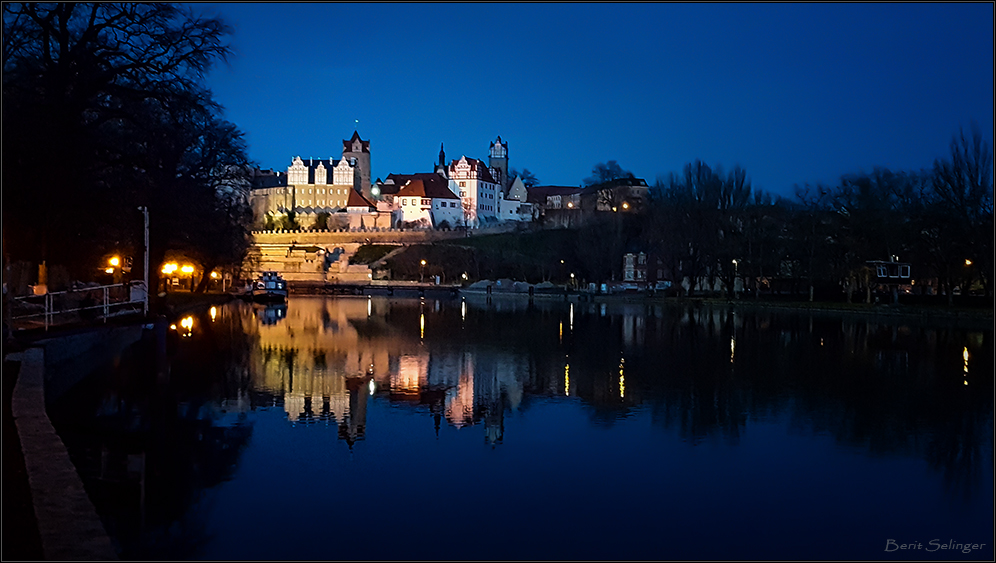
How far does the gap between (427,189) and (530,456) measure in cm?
12113

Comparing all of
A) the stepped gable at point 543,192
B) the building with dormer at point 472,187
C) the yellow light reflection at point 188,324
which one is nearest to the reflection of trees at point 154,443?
the yellow light reflection at point 188,324

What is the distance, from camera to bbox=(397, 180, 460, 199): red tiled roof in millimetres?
130750

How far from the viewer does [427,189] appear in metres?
132

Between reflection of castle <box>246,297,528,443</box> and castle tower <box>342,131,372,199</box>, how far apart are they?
11255cm

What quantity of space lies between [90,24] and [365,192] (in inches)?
4777

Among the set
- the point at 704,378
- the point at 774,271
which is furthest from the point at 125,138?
the point at 774,271

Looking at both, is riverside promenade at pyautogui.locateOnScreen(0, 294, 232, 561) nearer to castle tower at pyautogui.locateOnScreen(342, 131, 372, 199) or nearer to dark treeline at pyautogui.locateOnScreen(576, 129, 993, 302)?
dark treeline at pyautogui.locateOnScreen(576, 129, 993, 302)

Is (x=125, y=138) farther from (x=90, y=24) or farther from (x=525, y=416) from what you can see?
(x=525, y=416)

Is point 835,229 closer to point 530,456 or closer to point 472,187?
point 530,456

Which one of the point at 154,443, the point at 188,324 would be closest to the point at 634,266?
the point at 188,324

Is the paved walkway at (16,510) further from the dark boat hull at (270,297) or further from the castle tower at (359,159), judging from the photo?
the castle tower at (359,159)

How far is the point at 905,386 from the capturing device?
1983 centimetres

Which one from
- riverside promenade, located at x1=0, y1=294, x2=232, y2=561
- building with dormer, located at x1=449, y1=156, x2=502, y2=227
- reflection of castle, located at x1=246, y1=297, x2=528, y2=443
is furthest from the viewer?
building with dormer, located at x1=449, y1=156, x2=502, y2=227

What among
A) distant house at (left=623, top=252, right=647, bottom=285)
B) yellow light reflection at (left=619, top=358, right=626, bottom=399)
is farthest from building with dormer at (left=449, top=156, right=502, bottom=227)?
yellow light reflection at (left=619, top=358, right=626, bottom=399)
